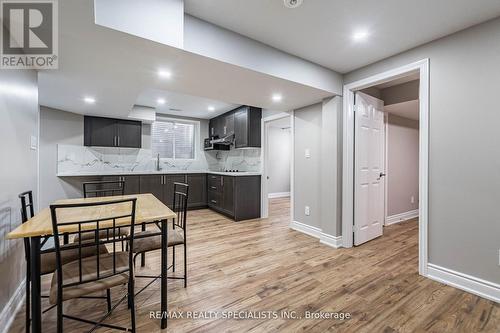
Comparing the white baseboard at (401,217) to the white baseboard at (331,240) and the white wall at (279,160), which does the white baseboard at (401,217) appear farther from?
the white wall at (279,160)

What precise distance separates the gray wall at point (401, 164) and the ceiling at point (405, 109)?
104 mm

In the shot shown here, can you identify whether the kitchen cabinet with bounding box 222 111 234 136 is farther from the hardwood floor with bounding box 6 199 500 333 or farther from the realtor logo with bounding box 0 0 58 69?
the realtor logo with bounding box 0 0 58 69

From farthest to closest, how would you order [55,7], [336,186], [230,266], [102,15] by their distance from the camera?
[336,186] → [230,266] → [102,15] → [55,7]

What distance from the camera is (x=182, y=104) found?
15.3ft

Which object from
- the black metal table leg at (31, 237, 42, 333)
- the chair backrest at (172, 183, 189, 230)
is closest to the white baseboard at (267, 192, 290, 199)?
the chair backrest at (172, 183, 189, 230)

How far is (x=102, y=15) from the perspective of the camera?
4.85 ft

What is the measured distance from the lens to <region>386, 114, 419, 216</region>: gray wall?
4199 mm

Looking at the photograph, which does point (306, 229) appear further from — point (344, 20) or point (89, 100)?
point (89, 100)

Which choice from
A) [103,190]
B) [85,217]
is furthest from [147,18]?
[103,190]

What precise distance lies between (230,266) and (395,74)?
2894 mm

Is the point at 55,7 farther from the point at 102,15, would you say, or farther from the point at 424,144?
the point at 424,144

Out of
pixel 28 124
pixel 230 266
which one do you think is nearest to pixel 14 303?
pixel 28 124

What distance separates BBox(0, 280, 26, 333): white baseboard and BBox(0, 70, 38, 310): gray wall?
0.13 ft

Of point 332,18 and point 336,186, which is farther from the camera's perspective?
point 336,186
